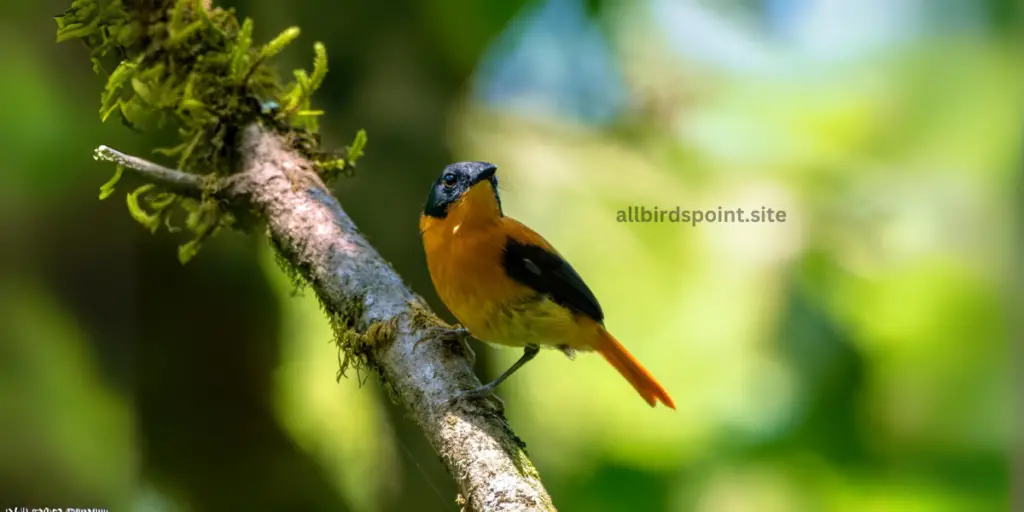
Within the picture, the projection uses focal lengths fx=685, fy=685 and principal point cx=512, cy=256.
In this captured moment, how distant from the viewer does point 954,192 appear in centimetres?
238

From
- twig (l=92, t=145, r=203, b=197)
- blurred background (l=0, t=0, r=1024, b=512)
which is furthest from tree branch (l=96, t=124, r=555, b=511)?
blurred background (l=0, t=0, r=1024, b=512)

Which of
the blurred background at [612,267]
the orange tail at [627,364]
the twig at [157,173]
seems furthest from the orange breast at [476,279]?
the twig at [157,173]

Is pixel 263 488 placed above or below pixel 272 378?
below

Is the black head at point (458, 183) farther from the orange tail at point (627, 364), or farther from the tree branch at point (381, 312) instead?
the orange tail at point (627, 364)

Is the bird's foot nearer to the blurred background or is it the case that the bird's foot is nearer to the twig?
the blurred background

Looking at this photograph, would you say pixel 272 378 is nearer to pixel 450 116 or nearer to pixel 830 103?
pixel 450 116

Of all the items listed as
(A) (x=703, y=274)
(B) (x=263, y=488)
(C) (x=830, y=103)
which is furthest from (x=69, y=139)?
(C) (x=830, y=103)

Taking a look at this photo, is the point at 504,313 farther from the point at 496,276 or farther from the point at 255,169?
the point at 255,169

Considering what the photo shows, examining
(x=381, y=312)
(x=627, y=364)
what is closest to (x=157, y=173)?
(x=381, y=312)

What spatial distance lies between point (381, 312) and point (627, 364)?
0.50 m

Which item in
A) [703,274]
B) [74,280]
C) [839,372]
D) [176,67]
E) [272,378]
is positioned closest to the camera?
[176,67]

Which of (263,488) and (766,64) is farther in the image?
(766,64)

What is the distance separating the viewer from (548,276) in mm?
1245

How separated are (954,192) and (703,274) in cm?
102
